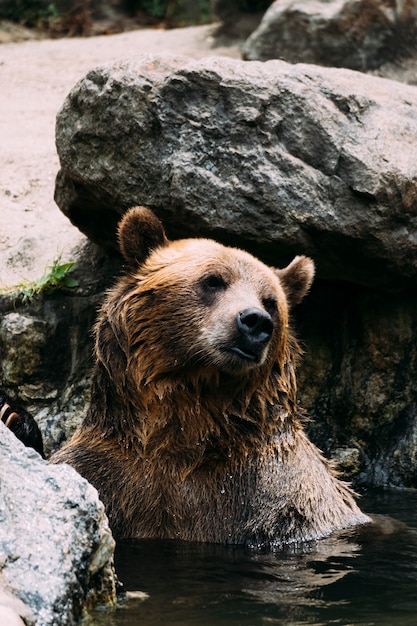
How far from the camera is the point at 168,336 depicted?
7.13 metres

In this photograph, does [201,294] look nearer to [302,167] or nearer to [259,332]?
[259,332]

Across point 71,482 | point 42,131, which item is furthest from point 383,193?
point 42,131

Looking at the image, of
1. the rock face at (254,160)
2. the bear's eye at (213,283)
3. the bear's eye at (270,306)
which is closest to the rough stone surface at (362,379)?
the rock face at (254,160)

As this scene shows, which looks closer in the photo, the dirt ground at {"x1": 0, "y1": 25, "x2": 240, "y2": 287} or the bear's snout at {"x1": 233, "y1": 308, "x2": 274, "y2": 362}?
the bear's snout at {"x1": 233, "y1": 308, "x2": 274, "y2": 362}

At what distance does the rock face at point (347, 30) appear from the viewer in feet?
47.8

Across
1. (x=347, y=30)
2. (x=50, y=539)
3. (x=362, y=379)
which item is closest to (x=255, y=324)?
(x=50, y=539)

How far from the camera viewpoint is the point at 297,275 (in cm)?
775

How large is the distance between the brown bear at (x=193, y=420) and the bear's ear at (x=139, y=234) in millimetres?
13

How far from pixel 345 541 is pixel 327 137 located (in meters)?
3.00

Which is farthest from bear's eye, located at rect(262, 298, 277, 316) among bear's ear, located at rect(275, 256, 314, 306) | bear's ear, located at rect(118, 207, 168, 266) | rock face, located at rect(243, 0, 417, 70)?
rock face, located at rect(243, 0, 417, 70)

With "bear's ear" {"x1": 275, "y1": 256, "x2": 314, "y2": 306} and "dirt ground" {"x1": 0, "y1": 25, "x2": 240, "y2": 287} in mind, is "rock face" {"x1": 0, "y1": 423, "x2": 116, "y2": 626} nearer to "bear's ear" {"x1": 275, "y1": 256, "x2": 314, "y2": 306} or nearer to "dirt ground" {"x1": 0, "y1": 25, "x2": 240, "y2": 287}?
"bear's ear" {"x1": 275, "y1": 256, "x2": 314, "y2": 306}

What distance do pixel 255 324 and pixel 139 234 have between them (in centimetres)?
122

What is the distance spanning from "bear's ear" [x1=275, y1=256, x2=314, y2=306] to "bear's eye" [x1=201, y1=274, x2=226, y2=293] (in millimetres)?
691

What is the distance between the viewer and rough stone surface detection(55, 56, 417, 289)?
27.3 feet
